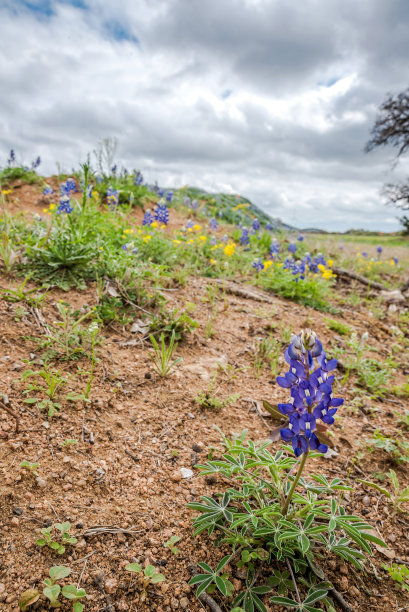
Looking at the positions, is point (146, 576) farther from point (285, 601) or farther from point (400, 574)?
point (400, 574)

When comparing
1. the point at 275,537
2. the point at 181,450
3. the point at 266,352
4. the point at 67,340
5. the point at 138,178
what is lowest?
the point at 181,450

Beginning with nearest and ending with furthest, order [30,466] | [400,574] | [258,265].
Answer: [400,574] < [30,466] < [258,265]

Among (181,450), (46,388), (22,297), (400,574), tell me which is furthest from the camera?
(22,297)

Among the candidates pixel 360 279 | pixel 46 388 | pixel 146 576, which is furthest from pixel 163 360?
pixel 360 279

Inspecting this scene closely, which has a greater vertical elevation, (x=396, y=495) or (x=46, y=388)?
(x=46, y=388)

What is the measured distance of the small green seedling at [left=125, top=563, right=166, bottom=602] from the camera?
1371 mm

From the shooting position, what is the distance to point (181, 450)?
2.08 meters

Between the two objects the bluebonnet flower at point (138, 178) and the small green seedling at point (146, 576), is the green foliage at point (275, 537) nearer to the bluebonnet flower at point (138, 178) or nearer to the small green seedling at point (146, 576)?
the small green seedling at point (146, 576)

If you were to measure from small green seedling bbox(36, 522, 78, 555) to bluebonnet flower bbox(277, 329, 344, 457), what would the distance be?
38.3 inches

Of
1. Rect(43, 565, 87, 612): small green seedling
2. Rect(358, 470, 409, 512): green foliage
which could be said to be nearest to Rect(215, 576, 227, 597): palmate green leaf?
Rect(43, 565, 87, 612): small green seedling

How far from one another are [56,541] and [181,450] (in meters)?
0.77

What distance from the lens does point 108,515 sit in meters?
1.65

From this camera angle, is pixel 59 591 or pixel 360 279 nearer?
pixel 59 591

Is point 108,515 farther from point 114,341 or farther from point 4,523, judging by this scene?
point 114,341
